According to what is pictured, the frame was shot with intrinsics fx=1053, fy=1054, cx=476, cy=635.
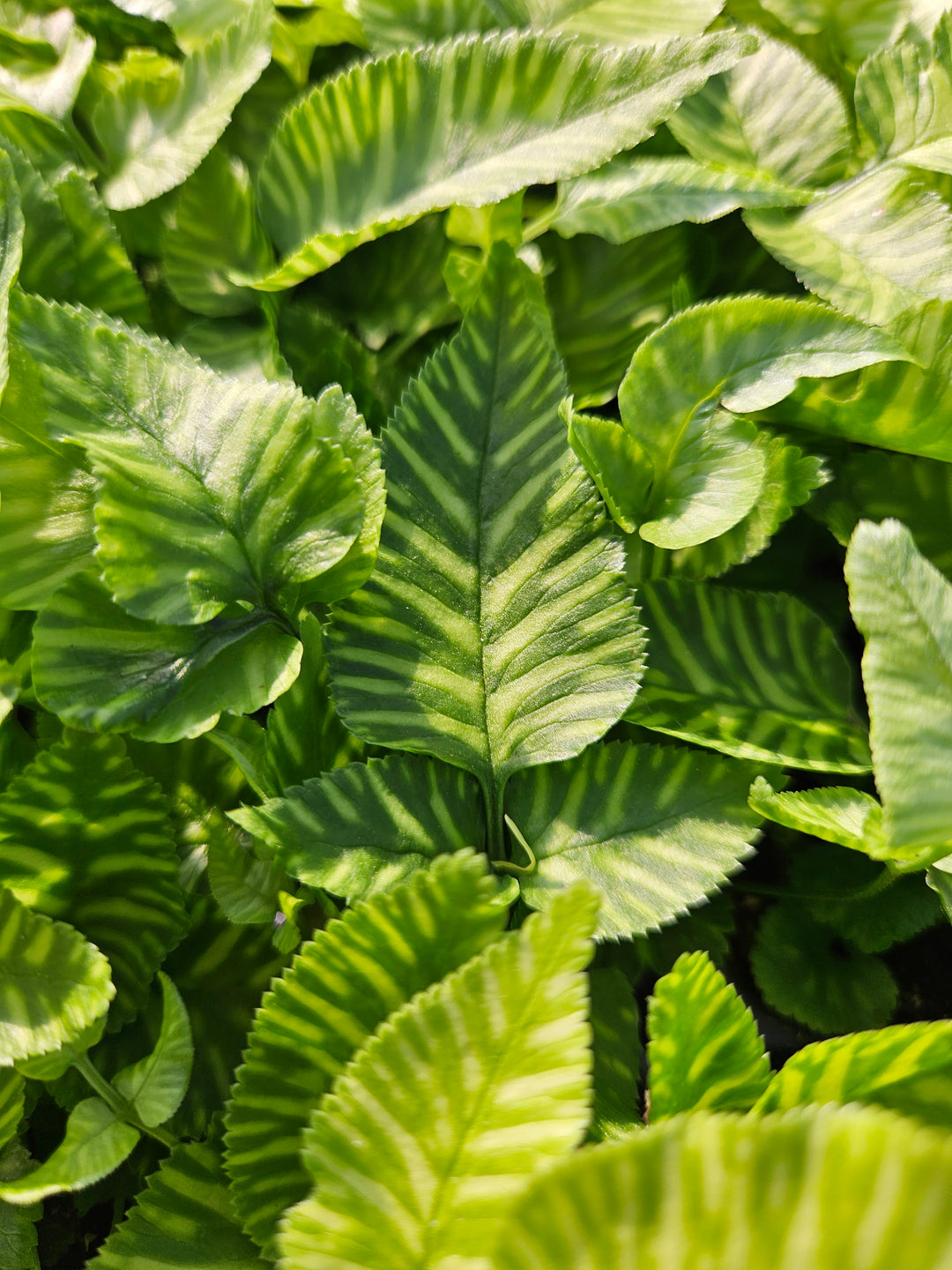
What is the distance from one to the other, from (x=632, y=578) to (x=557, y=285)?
156 millimetres

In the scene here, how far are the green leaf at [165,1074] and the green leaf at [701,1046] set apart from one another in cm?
15

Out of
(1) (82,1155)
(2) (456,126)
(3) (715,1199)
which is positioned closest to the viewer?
(3) (715,1199)

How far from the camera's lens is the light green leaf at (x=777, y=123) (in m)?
0.49

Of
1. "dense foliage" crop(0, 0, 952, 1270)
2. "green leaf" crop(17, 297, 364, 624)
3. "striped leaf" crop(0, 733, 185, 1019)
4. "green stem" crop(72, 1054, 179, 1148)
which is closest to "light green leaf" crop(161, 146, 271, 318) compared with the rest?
"dense foliage" crop(0, 0, 952, 1270)

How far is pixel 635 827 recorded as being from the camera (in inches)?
14.5

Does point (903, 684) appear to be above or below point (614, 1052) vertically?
above

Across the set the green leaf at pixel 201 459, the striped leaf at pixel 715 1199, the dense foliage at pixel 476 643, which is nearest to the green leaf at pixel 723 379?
the dense foliage at pixel 476 643

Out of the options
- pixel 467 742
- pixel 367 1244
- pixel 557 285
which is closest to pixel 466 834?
pixel 467 742

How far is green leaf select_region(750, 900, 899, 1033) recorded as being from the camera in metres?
0.44

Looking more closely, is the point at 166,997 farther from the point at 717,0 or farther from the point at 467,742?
the point at 717,0

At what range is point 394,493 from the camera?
15.2 inches

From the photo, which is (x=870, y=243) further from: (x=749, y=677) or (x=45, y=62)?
(x=45, y=62)

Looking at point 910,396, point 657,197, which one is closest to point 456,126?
point 657,197

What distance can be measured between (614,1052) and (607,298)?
328 millimetres
